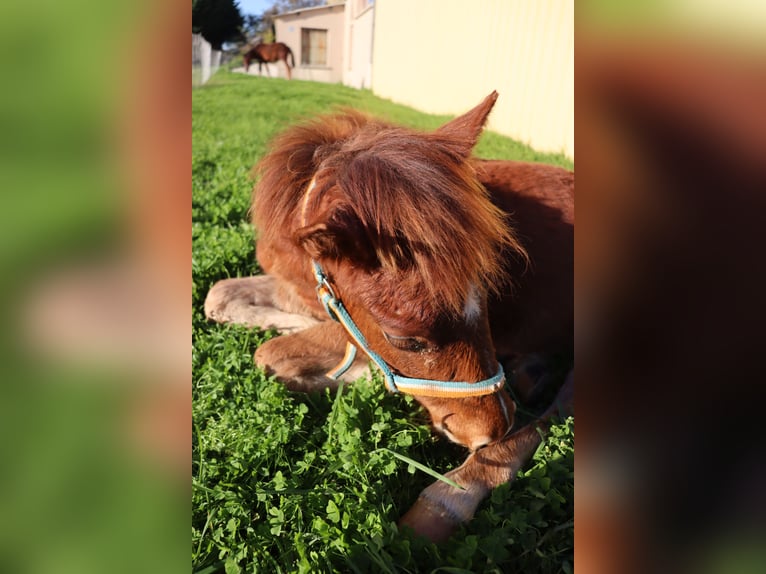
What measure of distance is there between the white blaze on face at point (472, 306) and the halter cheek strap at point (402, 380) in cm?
29

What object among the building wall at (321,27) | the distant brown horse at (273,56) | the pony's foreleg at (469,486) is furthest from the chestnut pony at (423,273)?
the distant brown horse at (273,56)

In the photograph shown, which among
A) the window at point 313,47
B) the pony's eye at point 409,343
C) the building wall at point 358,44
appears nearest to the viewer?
the pony's eye at point 409,343

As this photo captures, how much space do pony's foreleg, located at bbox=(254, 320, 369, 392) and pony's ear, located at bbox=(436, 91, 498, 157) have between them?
1.23 meters

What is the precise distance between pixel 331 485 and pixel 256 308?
1.71 meters

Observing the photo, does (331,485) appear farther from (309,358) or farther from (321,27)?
(321,27)

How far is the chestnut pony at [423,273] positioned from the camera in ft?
6.76

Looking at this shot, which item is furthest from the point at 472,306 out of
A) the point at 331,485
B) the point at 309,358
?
the point at 309,358

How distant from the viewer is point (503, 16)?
6527mm

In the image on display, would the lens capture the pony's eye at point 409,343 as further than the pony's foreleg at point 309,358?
No

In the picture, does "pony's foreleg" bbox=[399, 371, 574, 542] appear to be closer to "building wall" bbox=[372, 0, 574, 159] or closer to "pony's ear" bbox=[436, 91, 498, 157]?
"pony's ear" bbox=[436, 91, 498, 157]
